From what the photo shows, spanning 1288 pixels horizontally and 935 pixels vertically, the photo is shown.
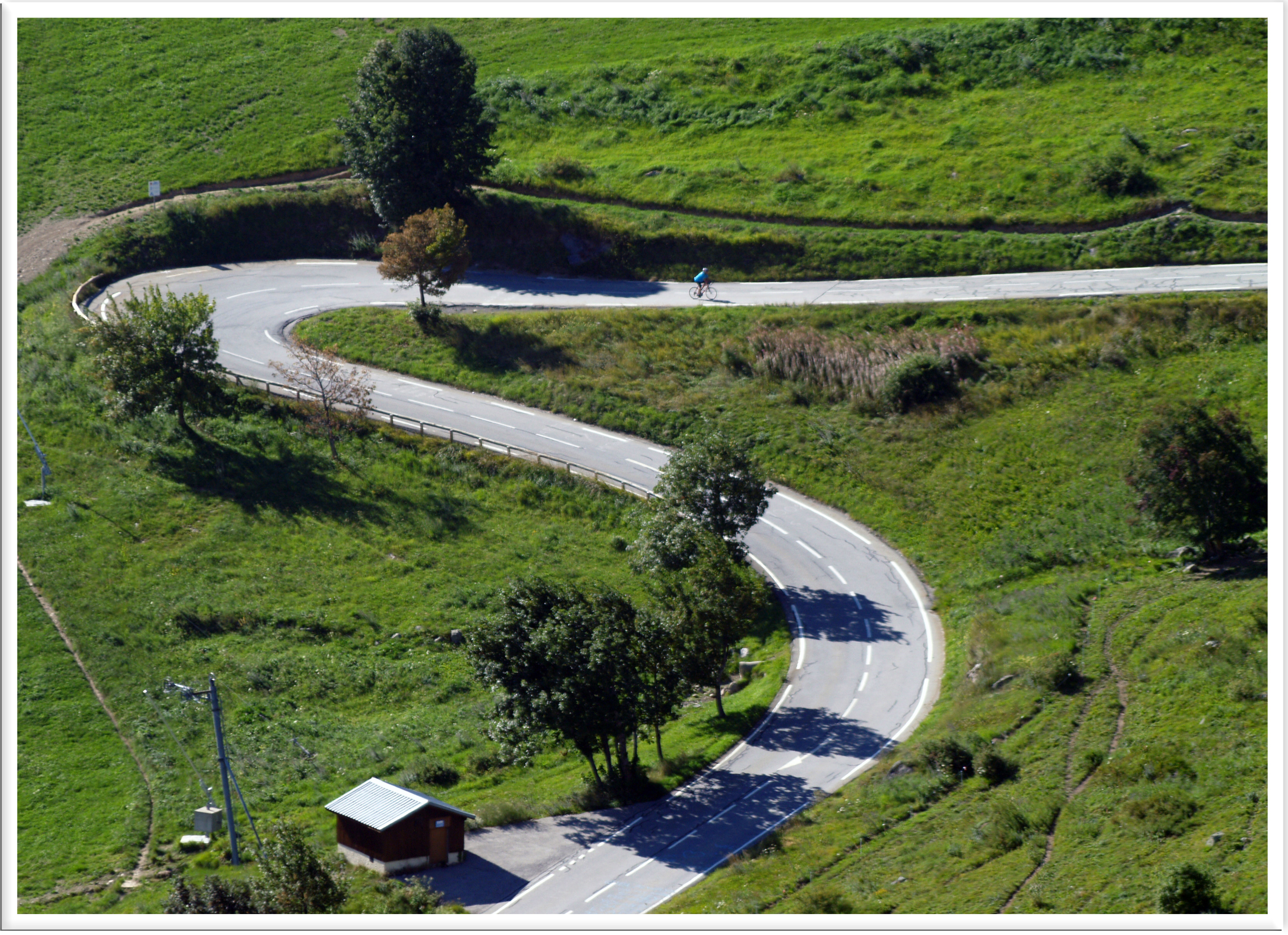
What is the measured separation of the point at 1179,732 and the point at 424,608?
30.0 metres

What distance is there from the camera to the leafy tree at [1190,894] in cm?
2372

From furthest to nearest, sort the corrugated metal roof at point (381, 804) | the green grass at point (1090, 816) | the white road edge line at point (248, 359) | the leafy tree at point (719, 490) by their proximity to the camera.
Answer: the white road edge line at point (248, 359) → the leafy tree at point (719, 490) → the corrugated metal roof at point (381, 804) → the green grass at point (1090, 816)

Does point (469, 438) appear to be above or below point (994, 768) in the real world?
above

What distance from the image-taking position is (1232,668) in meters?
34.9

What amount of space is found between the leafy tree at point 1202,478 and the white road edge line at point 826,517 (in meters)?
12.3

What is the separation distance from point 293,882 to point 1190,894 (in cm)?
2003

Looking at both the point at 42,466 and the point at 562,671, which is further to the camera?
the point at 42,466

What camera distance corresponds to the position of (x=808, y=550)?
53.4 metres

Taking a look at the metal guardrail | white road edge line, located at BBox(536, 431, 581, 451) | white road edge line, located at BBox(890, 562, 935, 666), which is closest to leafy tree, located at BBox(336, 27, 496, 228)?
the metal guardrail

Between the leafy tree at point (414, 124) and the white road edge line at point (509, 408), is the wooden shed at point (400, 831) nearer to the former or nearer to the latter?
the white road edge line at point (509, 408)

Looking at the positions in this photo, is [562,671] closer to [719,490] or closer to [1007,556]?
[719,490]

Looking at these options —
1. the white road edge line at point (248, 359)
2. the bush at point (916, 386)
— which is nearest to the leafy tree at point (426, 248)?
the white road edge line at point (248, 359)

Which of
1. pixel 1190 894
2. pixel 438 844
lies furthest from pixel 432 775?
pixel 1190 894
